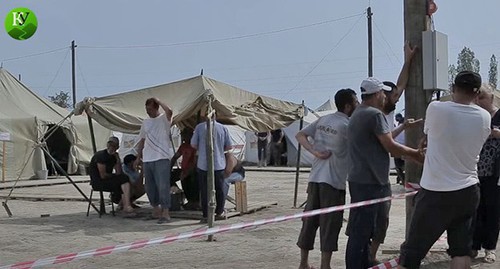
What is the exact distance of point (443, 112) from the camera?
15.8ft

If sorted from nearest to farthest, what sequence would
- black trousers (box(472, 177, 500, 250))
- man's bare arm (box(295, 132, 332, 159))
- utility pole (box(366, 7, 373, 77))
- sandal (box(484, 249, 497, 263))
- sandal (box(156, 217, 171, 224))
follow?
man's bare arm (box(295, 132, 332, 159)), black trousers (box(472, 177, 500, 250)), sandal (box(484, 249, 497, 263)), sandal (box(156, 217, 171, 224)), utility pole (box(366, 7, 373, 77))

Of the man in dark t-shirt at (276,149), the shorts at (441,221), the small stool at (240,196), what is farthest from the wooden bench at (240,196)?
the man in dark t-shirt at (276,149)

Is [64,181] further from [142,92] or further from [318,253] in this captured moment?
[318,253]

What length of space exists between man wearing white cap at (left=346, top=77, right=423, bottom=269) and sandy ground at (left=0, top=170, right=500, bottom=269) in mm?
1374

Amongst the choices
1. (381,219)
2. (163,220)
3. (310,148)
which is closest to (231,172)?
(163,220)

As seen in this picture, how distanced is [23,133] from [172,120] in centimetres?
1299

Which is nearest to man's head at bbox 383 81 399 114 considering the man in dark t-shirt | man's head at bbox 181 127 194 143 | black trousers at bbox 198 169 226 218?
black trousers at bbox 198 169 226 218

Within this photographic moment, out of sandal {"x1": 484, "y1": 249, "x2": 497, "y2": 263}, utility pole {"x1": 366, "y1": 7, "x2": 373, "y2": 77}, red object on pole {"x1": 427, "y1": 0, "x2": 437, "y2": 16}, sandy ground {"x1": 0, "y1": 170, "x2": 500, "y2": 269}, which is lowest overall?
sandy ground {"x1": 0, "y1": 170, "x2": 500, "y2": 269}

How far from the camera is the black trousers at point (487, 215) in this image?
6.76m

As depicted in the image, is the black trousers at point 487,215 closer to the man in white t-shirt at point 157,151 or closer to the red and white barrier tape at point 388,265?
the red and white barrier tape at point 388,265

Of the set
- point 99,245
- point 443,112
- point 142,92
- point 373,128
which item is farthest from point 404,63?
point 142,92

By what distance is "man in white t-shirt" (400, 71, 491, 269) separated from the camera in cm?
482

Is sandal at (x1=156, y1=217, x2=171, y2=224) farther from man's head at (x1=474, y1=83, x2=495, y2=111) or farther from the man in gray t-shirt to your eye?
man's head at (x1=474, y1=83, x2=495, y2=111)

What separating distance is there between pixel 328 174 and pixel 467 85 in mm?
1736
